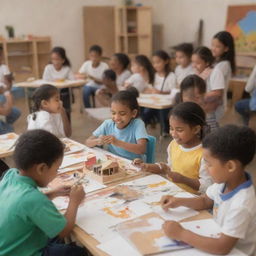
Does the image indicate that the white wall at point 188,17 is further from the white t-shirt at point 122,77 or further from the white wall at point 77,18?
the white t-shirt at point 122,77

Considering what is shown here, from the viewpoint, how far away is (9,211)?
1294 millimetres

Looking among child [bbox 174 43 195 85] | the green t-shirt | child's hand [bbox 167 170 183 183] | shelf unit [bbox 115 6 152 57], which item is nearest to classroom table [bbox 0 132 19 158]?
the green t-shirt

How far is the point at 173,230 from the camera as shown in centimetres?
125

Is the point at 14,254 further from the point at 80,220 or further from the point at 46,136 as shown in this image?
the point at 46,136

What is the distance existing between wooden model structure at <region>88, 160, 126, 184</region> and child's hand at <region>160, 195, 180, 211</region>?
15.1 inches

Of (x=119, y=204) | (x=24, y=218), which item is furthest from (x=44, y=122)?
(x=24, y=218)

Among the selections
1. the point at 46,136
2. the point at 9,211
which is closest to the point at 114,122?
the point at 46,136

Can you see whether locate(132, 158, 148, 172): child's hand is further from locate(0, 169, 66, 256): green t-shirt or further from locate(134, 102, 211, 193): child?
locate(0, 169, 66, 256): green t-shirt

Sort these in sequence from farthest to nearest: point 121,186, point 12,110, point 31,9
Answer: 1. point 31,9
2. point 12,110
3. point 121,186

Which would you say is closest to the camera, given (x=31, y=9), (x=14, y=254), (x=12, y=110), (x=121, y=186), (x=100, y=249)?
(x=100, y=249)

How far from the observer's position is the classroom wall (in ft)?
23.0

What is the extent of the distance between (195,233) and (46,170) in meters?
0.64

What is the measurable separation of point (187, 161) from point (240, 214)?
75 cm

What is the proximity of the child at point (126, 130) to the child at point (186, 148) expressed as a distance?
0.36 m
